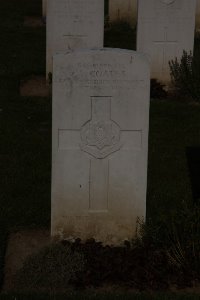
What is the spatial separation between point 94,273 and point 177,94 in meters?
6.18

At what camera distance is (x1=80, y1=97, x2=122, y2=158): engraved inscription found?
226 inches

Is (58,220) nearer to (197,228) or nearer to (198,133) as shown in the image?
(197,228)

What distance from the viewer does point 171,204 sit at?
22.8 ft

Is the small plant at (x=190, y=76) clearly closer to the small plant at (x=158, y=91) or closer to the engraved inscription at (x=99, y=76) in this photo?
the small plant at (x=158, y=91)

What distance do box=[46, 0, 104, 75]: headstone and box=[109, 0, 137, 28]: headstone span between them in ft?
20.9

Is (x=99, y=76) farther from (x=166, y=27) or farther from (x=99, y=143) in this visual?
(x=166, y=27)

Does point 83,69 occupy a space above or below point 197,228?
above

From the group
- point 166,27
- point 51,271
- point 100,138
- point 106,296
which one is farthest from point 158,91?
point 106,296

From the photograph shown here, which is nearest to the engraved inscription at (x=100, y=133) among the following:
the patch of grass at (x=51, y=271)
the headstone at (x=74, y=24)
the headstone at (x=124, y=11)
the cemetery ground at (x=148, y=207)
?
the cemetery ground at (x=148, y=207)

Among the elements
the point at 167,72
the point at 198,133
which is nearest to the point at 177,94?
the point at 167,72

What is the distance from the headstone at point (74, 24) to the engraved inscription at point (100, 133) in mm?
5529

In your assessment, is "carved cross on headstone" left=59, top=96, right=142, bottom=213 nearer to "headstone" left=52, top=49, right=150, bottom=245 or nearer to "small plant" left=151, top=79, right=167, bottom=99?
"headstone" left=52, top=49, right=150, bottom=245

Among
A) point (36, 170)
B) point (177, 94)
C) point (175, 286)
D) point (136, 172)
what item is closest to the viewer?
point (175, 286)

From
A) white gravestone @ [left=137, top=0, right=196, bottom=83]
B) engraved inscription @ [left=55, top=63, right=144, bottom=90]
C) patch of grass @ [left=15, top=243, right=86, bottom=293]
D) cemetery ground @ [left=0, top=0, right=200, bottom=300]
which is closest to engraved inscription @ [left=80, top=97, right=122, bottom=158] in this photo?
engraved inscription @ [left=55, top=63, right=144, bottom=90]
